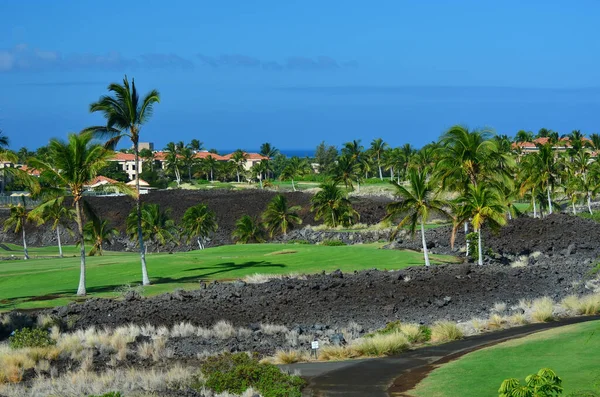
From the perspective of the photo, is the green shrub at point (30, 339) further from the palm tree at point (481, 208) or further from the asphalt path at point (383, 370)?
the palm tree at point (481, 208)

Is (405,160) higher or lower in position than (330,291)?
higher

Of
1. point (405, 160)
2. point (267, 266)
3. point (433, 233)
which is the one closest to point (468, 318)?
point (267, 266)

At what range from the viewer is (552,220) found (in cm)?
5922

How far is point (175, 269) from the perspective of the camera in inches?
1741

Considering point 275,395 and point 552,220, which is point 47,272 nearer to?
point 275,395

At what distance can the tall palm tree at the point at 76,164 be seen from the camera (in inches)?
1380

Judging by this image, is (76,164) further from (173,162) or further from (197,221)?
(173,162)

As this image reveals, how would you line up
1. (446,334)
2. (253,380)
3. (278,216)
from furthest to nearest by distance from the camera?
(278,216)
(446,334)
(253,380)

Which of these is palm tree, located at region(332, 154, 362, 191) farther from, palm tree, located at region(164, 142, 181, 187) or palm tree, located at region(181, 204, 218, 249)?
palm tree, located at region(164, 142, 181, 187)

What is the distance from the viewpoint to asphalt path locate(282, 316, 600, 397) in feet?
60.0

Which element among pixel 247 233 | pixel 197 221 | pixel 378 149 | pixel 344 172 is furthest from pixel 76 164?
pixel 378 149

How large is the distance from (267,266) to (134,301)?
1235cm

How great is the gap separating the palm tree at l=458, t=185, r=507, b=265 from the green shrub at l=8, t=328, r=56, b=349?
25359 millimetres

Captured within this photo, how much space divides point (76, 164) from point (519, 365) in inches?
885
